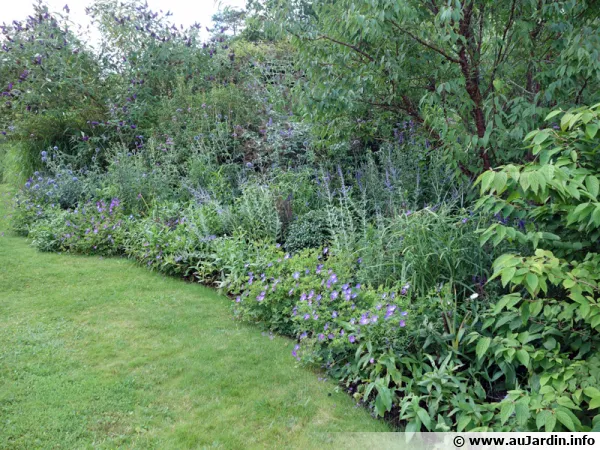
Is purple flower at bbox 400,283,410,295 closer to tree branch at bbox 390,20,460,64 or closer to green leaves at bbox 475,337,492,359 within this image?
green leaves at bbox 475,337,492,359

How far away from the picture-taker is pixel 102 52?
30.4 ft

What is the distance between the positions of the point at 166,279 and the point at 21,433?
2.58 meters

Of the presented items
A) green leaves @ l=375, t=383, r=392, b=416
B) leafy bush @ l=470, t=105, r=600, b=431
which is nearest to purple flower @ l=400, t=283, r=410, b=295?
leafy bush @ l=470, t=105, r=600, b=431

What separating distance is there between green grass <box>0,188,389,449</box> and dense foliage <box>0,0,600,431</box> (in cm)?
25

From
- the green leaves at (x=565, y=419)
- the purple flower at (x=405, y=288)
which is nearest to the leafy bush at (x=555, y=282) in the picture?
the green leaves at (x=565, y=419)

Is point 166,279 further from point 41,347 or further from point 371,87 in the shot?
point 371,87

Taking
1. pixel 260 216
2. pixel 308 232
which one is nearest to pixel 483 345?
pixel 308 232

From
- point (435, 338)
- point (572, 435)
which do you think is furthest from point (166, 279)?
point (572, 435)

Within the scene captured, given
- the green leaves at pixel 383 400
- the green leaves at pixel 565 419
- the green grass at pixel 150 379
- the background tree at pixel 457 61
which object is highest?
the background tree at pixel 457 61

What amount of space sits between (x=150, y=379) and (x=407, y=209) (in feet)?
8.29

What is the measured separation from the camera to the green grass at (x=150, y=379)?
255cm

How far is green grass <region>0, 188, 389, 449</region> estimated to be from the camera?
255cm

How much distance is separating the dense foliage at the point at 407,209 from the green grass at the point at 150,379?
25 cm

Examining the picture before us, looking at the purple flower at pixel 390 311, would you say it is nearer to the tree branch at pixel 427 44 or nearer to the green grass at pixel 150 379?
the green grass at pixel 150 379
